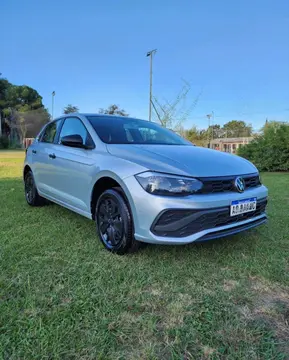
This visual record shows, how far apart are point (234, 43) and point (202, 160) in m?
13.2

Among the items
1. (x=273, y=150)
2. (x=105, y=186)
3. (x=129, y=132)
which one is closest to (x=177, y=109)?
(x=273, y=150)

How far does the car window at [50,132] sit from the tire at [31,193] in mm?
671

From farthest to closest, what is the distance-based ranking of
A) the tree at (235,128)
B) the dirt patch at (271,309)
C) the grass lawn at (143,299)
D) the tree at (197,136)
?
the tree at (235,128), the tree at (197,136), the dirt patch at (271,309), the grass lawn at (143,299)

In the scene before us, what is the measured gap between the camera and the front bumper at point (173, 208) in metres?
2.41

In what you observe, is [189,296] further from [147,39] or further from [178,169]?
[147,39]

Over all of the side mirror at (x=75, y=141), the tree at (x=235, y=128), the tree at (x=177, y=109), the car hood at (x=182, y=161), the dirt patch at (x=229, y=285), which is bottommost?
the dirt patch at (x=229, y=285)

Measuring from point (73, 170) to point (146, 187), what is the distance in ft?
4.26

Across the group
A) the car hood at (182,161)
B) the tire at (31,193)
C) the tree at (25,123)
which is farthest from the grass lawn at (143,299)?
the tree at (25,123)

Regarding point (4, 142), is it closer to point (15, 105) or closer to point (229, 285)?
point (15, 105)

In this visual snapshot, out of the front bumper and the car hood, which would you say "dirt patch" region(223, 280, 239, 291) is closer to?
the front bumper

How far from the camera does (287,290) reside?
7.42 feet

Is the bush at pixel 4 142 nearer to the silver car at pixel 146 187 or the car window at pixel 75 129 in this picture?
the car window at pixel 75 129

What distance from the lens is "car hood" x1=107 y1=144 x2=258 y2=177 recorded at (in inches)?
101

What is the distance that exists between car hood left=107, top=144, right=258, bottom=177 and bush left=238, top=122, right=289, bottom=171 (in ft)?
33.6
